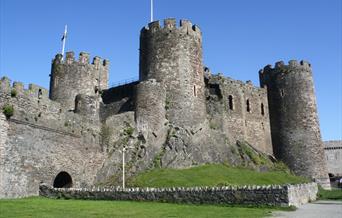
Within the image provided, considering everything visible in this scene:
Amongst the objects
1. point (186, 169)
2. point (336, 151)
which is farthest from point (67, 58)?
point (336, 151)

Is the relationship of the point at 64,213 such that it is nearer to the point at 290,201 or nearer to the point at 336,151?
the point at 290,201

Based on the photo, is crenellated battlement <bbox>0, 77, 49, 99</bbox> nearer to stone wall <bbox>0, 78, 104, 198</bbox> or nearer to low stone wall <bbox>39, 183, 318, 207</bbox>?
stone wall <bbox>0, 78, 104, 198</bbox>

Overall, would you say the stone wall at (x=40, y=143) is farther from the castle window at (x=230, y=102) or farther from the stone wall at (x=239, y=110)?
the castle window at (x=230, y=102)

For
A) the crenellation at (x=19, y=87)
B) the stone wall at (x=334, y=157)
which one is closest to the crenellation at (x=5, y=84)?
the crenellation at (x=19, y=87)

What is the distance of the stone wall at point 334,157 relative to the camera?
218ft

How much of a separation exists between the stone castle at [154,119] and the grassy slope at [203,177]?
4.68 ft

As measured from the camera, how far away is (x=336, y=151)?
6806 centimetres

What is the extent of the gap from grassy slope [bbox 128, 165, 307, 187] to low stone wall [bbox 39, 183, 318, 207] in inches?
167

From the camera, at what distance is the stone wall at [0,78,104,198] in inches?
942

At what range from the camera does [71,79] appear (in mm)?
39938

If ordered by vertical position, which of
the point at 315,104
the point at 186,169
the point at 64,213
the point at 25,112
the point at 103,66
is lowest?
the point at 64,213

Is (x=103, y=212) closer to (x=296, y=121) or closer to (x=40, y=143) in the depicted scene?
(x=40, y=143)

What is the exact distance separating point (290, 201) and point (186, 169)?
471 inches

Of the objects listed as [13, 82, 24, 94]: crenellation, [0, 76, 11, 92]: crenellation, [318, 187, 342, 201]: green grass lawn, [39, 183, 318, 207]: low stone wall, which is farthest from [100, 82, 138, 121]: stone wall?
[318, 187, 342, 201]: green grass lawn
